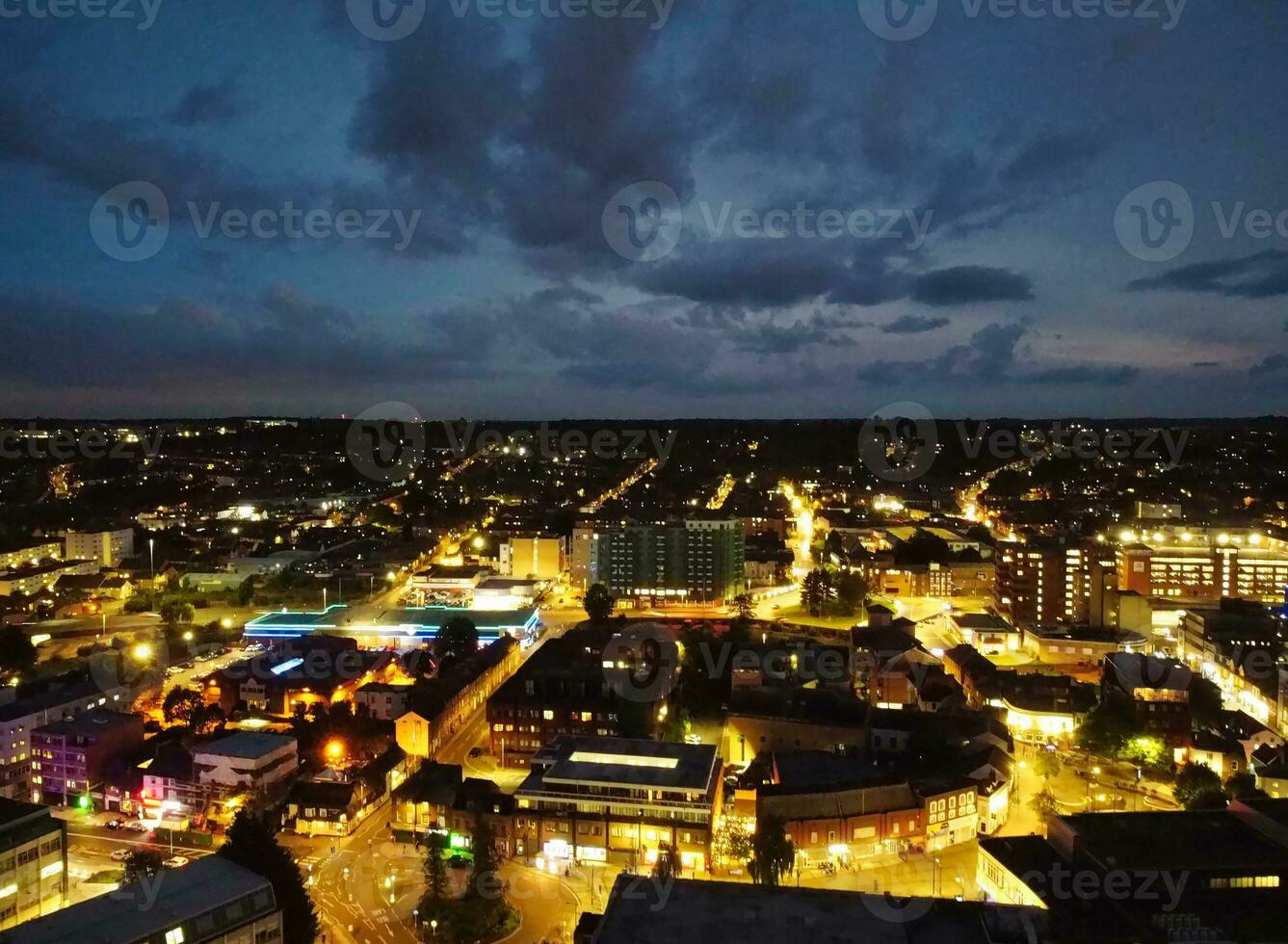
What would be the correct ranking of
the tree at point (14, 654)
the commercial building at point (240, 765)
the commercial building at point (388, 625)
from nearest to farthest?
the commercial building at point (240, 765) < the tree at point (14, 654) < the commercial building at point (388, 625)

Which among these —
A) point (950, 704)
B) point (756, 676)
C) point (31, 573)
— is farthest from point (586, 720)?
point (31, 573)

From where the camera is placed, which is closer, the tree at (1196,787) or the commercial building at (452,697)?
the tree at (1196,787)

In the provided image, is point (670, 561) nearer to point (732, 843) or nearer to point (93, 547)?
point (732, 843)

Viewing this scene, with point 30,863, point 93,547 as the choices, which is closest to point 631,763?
point 30,863

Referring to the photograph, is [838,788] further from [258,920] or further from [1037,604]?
[1037,604]

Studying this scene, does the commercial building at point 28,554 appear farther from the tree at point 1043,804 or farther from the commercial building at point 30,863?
the tree at point 1043,804

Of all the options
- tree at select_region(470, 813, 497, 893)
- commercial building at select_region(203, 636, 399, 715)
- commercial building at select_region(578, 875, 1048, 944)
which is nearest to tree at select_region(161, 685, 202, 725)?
commercial building at select_region(203, 636, 399, 715)

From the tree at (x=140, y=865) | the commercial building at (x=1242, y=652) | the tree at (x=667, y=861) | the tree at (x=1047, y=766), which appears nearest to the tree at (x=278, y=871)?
the tree at (x=140, y=865)
